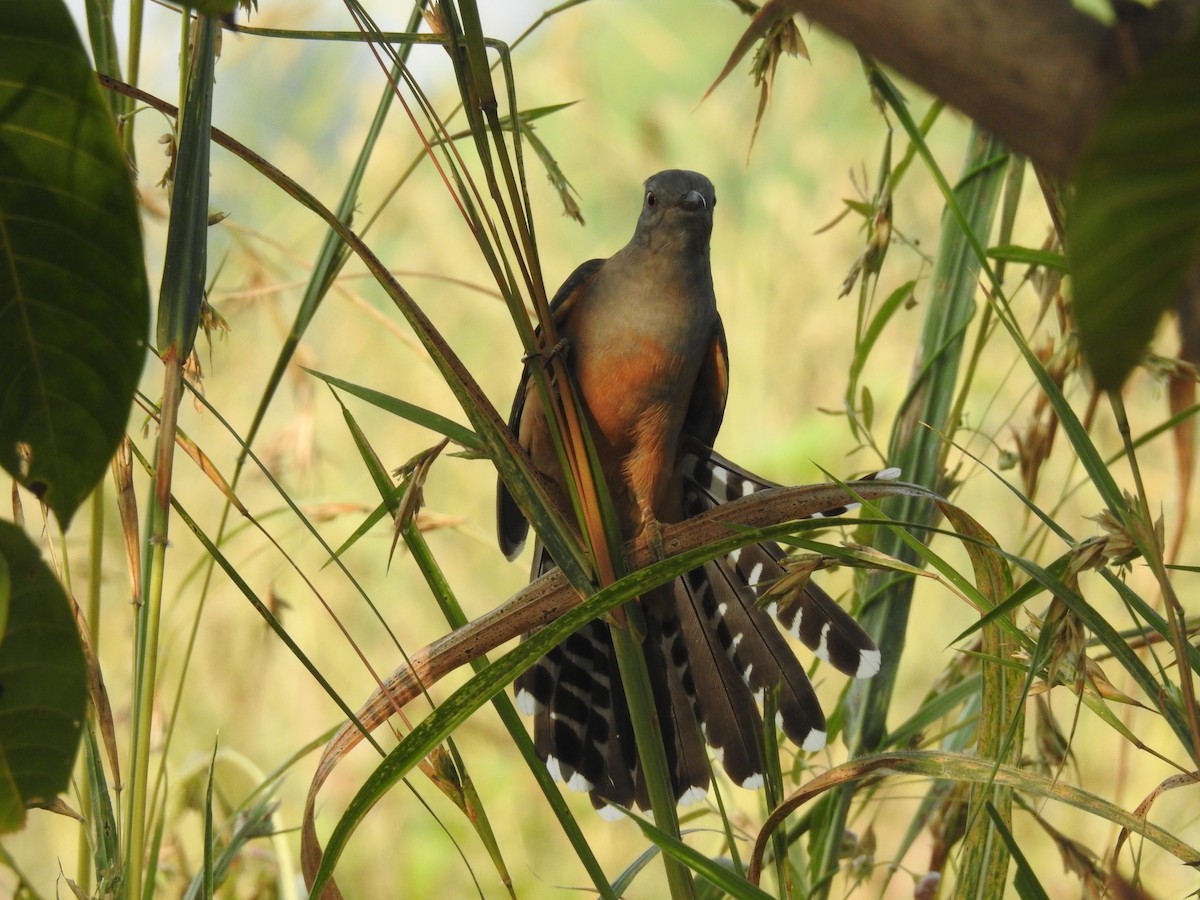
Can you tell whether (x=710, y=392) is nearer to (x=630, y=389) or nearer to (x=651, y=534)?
(x=630, y=389)

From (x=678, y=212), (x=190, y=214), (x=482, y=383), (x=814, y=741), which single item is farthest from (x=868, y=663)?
(x=482, y=383)

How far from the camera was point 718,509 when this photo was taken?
152 centimetres

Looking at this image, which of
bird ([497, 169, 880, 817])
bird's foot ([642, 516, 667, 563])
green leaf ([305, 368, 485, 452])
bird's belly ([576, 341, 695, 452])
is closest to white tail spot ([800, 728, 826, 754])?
bird ([497, 169, 880, 817])

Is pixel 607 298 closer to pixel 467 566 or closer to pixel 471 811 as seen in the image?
pixel 471 811

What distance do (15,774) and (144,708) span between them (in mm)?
360

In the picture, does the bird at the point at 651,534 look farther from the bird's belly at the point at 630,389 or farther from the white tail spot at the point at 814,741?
the white tail spot at the point at 814,741

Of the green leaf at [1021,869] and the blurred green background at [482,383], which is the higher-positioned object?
the blurred green background at [482,383]

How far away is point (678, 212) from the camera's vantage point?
2525 mm

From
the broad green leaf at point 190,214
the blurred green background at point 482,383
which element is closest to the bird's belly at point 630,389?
the blurred green background at point 482,383

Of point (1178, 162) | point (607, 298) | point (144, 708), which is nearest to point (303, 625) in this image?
point (607, 298)

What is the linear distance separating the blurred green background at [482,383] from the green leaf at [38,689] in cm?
175

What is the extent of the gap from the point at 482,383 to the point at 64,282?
15.5 ft

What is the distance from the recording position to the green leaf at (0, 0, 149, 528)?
0.76 meters

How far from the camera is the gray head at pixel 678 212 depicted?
2.52m
